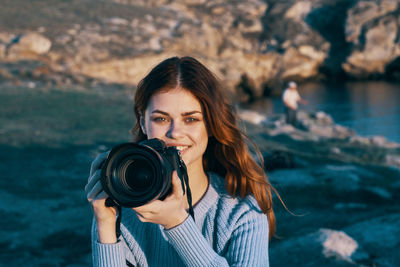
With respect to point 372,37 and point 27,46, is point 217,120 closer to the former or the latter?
point 27,46

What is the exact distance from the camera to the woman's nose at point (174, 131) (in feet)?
6.39

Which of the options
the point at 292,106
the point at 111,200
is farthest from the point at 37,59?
the point at 111,200

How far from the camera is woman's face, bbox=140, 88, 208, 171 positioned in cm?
196

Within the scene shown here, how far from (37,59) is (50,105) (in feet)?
24.5

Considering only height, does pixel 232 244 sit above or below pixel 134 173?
below

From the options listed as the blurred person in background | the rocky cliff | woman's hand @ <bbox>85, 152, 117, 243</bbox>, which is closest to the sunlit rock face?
the rocky cliff

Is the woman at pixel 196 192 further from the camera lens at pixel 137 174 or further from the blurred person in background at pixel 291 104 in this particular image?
the blurred person in background at pixel 291 104

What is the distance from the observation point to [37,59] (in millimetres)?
18766

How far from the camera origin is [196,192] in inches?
82.0

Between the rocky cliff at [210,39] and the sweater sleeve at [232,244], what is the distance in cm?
1444

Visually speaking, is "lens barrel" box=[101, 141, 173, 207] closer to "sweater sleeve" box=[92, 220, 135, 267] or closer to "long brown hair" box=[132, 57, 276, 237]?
"sweater sleeve" box=[92, 220, 135, 267]

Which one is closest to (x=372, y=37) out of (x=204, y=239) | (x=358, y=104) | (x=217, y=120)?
(x=358, y=104)

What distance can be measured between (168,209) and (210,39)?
1111 inches

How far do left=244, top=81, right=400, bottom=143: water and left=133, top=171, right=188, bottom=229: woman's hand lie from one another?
14591 mm
